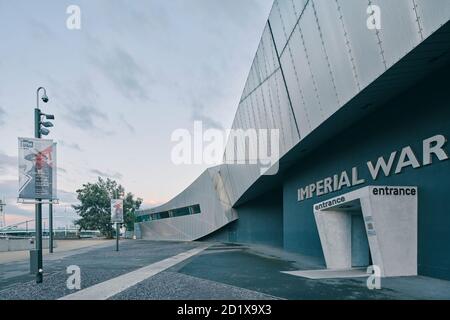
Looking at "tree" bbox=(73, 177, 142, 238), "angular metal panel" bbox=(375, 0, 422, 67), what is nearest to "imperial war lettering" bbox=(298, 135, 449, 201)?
"angular metal panel" bbox=(375, 0, 422, 67)

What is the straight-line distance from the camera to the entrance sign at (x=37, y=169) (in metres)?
11.3

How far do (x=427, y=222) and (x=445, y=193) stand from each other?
48.7 inches

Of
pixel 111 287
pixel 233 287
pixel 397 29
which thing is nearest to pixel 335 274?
pixel 233 287

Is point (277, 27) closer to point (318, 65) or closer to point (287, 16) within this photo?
point (287, 16)

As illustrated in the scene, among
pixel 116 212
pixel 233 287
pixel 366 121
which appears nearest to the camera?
pixel 233 287

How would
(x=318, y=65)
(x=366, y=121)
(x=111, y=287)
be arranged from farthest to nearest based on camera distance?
(x=366, y=121), (x=318, y=65), (x=111, y=287)

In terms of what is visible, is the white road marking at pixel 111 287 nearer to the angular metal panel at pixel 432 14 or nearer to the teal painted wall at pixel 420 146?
the teal painted wall at pixel 420 146

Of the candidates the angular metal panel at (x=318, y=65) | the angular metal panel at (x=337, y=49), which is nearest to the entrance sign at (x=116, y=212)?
the angular metal panel at (x=318, y=65)

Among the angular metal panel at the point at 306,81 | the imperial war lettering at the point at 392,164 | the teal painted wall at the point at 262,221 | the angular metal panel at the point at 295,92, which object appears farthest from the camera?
Result: the teal painted wall at the point at 262,221

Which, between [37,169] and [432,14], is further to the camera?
[37,169]

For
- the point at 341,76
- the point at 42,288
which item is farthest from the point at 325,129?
the point at 42,288

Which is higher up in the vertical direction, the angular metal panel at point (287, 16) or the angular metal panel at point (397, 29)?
the angular metal panel at point (287, 16)

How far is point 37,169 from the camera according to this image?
1159cm
